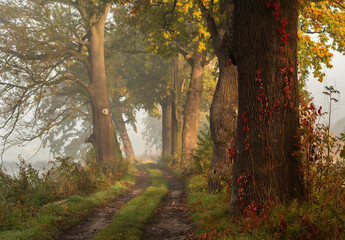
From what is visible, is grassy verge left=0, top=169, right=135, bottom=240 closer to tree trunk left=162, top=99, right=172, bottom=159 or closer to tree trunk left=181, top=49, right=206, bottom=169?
tree trunk left=181, top=49, right=206, bottom=169

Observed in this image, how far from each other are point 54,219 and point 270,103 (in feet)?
20.8

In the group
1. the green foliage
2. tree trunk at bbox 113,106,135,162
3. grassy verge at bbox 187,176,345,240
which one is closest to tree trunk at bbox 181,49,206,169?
the green foliage

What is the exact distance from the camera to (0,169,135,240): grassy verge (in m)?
6.75

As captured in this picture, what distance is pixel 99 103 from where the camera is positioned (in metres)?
19.1

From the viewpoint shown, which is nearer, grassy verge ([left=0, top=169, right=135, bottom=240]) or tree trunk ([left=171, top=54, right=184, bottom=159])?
grassy verge ([left=0, top=169, right=135, bottom=240])

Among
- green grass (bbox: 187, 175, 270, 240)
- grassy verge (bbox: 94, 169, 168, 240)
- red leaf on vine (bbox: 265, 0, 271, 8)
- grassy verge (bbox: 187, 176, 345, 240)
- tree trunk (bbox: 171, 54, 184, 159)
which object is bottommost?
grassy verge (bbox: 94, 169, 168, 240)

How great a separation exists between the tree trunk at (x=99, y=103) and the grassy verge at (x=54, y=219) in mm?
7437

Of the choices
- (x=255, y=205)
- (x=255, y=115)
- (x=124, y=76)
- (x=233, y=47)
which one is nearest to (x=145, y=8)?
(x=233, y=47)

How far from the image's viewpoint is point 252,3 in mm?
5727

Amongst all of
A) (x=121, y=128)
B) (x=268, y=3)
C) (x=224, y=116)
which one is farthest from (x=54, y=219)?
(x=121, y=128)

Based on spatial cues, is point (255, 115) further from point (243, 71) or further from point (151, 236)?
point (151, 236)

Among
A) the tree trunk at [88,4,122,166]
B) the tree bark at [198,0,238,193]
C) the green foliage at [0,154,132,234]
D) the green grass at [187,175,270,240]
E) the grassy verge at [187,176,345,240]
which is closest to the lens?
the grassy verge at [187,176,345,240]

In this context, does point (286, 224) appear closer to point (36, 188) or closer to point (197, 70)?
point (36, 188)

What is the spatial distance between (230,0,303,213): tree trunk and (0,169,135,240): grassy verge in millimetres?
4845
